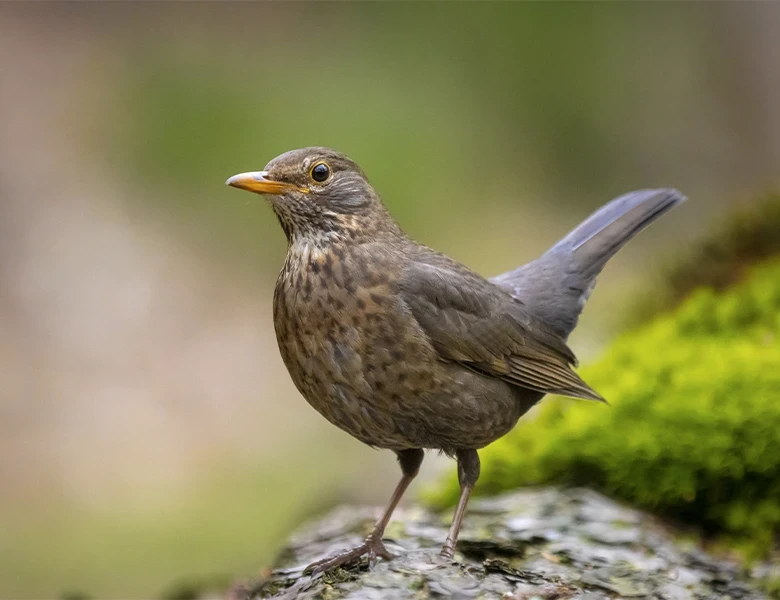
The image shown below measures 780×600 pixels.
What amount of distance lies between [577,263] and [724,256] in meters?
2.33

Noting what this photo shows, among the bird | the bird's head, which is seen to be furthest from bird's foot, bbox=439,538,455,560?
the bird's head

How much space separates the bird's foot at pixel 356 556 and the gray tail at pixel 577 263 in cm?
143

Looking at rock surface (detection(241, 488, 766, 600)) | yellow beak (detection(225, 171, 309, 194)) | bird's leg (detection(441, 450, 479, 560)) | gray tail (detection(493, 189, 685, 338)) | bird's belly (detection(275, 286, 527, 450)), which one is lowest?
rock surface (detection(241, 488, 766, 600))

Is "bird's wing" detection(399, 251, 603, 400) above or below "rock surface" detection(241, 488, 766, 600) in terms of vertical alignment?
above

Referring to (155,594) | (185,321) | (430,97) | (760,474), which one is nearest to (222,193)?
(185,321)

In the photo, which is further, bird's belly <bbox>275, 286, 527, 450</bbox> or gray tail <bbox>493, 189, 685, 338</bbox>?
gray tail <bbox>493, 189, 685, 338</bbox>

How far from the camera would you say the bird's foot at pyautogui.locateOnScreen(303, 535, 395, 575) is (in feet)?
10.6

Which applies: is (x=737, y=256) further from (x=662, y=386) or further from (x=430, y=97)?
(x=430, y=97)

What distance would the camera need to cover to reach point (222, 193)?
1128 centimetres

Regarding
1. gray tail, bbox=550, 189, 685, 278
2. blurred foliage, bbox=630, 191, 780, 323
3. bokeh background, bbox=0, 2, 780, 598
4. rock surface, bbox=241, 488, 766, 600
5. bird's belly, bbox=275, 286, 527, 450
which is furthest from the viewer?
bokeh background, bbox=0, 2, 780, 598

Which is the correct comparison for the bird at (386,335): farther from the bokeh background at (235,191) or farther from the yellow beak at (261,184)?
the bokeh background at (235,191)

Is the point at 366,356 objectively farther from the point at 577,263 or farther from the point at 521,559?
the point at 577,263

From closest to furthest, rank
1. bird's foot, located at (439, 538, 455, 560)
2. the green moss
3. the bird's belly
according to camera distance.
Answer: the bird's belly → bird's foot, located at (439, 538, 455, 560) → the green moss

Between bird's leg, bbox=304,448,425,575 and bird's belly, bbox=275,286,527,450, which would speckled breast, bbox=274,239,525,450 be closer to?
bird's belly, bbox=275,286,527,450
